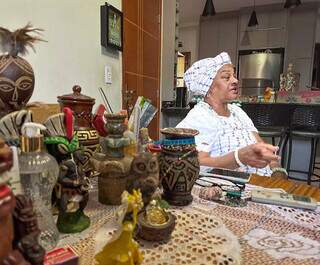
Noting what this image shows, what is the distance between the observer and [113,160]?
59cm

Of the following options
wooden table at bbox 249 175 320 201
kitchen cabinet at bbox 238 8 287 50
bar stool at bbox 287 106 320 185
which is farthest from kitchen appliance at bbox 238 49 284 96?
wooden table at bbox 249 175 320 201

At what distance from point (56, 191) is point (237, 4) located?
17.3ft

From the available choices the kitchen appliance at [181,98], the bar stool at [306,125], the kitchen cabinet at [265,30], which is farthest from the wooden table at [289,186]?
the kitchen cabinet at [265,30]

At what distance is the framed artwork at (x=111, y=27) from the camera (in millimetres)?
1635

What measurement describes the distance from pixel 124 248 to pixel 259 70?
533 centimetres

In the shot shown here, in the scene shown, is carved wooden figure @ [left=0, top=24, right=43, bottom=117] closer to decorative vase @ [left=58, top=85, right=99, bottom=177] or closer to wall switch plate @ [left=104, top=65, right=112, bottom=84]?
decorative vase @ [left=58, top=85, right=99, bottom=177]

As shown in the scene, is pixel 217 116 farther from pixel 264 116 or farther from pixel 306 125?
pixel 306 125

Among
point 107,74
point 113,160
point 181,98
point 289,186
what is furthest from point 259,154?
point 181,98

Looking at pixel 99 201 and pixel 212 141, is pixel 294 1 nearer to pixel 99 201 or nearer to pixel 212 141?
pixel 212 141

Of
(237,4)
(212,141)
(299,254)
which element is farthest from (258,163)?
(237,4)

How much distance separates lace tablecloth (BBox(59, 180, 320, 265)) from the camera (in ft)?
1.44

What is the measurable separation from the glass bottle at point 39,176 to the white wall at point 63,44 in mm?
792

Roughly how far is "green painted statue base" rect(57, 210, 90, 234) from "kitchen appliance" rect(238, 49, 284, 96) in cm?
503

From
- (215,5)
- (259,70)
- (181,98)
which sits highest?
(215,5)
